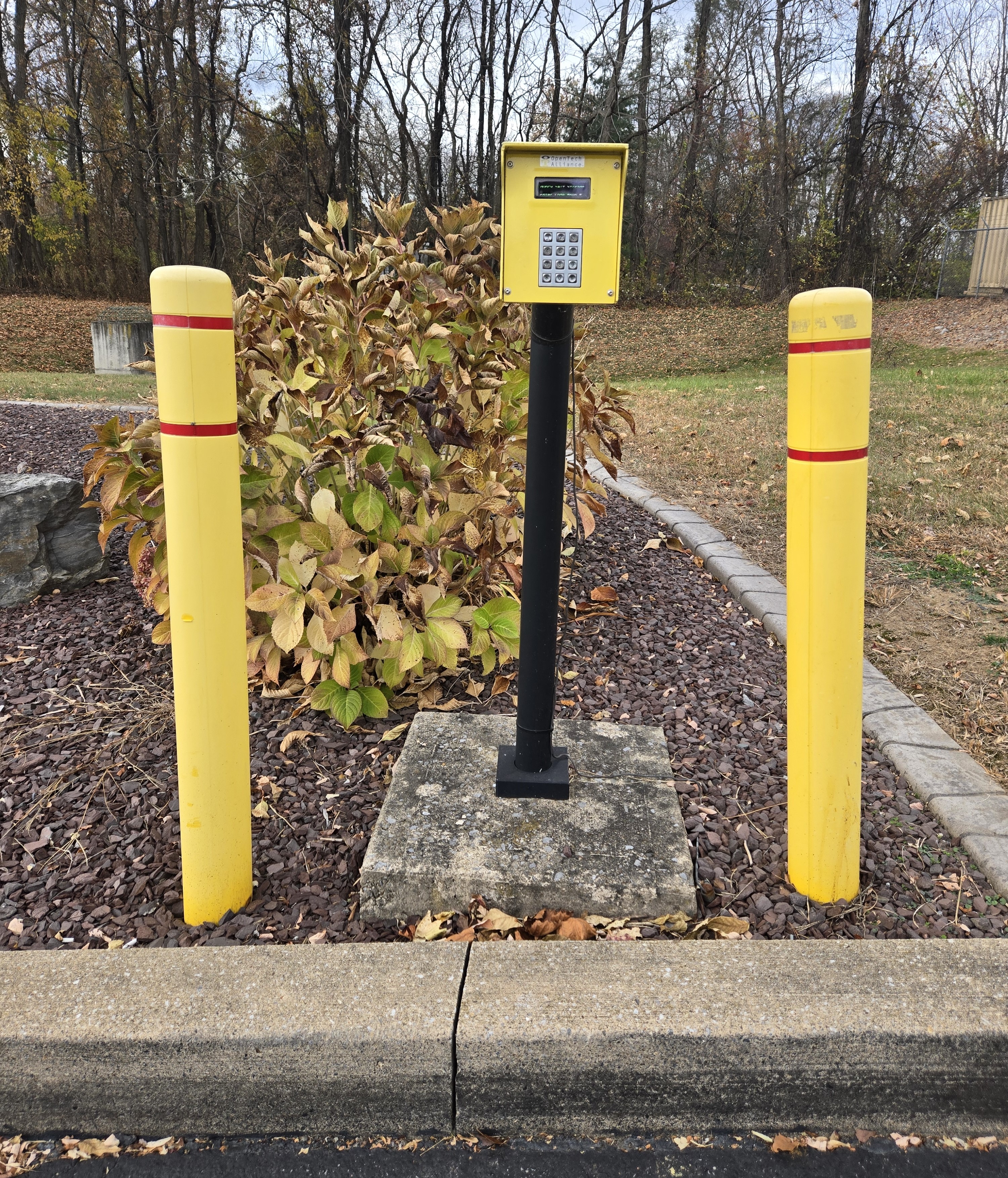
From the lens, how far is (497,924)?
1796 mm

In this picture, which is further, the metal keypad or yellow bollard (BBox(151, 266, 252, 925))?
the metal keypad

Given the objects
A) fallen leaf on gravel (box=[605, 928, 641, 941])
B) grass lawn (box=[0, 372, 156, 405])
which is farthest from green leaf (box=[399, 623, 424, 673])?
grass lawn (box=[0, 372, 156, 405])

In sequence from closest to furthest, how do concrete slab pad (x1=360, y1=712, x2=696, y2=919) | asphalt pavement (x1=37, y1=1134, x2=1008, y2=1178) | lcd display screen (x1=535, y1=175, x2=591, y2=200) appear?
asphalt pavement (x1=37, y1=1134, x2=1008, y2=1178) < lcd display screen (x1=535, y1=175, x2=591, y2=200) < concrete slab pad (x1=360, y1=712, x2=696, y2=919)

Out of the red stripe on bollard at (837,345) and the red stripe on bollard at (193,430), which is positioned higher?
the red stripe on bollard at (837,345)

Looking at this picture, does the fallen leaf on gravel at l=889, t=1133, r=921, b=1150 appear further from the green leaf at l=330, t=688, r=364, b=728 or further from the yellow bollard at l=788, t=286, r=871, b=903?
the green leaf at l=330, t=688, r=364, b=728

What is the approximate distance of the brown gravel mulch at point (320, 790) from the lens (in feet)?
6.04

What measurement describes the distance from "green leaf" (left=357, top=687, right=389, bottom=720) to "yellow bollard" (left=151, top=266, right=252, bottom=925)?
759 mm

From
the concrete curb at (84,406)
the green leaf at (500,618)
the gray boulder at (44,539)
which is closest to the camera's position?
the green leaf at (500,618)

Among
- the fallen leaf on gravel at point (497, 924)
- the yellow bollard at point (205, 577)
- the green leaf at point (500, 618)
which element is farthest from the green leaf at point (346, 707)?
the fallen leaf on gravel at point (497, 924)

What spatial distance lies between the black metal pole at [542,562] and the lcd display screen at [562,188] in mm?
A: 214

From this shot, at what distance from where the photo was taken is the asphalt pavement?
4.52ft

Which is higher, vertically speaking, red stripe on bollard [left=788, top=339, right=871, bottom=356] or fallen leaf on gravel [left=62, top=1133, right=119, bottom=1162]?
red stripe on bollard [left=788, top=339, right=871, bottom=356]

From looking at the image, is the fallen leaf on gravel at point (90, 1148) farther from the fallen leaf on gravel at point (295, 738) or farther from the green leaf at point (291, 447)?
the green leaf at point (291, 447)

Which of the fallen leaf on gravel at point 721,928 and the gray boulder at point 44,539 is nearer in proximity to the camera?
the fallen leaf on gravel at point 721,928
